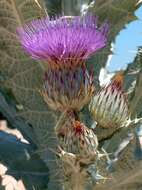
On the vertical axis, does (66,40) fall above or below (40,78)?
above

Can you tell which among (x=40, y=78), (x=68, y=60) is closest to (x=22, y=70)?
(x=40, y=78)

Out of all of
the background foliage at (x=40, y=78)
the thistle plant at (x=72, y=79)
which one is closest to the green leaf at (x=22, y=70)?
the background foliage at (x=40, y=78)

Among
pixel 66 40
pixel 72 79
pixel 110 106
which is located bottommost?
pixel 110 106

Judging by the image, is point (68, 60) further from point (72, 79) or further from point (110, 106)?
point (110, 106)

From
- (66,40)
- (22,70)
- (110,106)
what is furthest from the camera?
(22,70)

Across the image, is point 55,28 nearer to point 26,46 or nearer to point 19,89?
point 26,46

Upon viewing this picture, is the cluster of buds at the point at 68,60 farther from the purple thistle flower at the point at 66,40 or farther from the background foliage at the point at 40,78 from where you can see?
the background foliage at the point at 40,78
